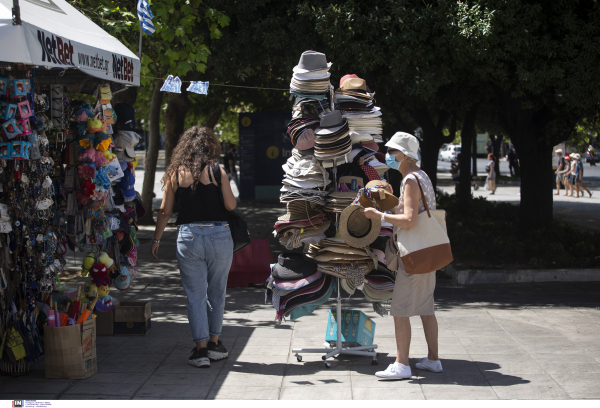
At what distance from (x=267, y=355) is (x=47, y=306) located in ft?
6.57

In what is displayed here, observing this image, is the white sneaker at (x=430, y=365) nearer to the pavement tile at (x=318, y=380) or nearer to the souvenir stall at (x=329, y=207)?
the souvenir stall at (x=329, y=207)

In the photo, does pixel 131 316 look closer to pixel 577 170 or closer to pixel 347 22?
pixel 347 22

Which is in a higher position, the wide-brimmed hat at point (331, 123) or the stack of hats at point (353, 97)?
the stack of hats at point (353, 97)

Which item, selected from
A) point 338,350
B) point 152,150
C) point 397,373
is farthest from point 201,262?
point 152,150

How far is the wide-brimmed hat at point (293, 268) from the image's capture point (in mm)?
5219

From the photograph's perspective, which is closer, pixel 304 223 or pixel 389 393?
pixel 389 393

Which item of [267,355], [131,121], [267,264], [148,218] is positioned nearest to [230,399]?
[267,355]

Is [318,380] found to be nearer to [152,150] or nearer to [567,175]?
[152,150]

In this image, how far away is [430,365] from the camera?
192 inches

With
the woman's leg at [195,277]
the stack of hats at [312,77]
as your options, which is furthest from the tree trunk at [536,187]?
the woman's leg at [195,277]

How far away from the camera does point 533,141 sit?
33.7 ft

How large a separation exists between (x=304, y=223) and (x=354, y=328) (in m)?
1.07

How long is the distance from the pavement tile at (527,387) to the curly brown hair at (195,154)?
2866mm

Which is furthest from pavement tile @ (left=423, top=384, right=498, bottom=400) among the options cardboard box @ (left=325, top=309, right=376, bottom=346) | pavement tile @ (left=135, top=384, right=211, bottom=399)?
pavement tile @ (left=135, top=384, right=211, bottom=399)
